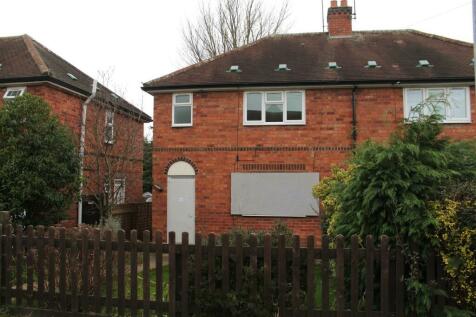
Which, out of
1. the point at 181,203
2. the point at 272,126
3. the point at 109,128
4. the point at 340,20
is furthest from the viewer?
the point at 340,20

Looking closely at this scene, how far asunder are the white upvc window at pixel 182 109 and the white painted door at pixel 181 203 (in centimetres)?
184

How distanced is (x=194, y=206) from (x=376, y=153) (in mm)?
9399

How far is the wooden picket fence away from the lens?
463 centimetres

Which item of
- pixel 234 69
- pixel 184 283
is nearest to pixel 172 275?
pixel 184 283

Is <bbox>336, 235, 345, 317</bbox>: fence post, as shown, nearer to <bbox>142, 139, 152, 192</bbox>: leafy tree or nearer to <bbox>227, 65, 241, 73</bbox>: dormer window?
<bbox>227, 65, 241, 73</bbox>: dormer window

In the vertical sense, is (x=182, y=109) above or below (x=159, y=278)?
above

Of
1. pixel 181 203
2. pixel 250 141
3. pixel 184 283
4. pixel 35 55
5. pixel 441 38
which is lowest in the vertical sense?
pixel 184 283

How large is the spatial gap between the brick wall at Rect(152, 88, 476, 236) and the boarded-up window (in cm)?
22

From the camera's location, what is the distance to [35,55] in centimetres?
1481

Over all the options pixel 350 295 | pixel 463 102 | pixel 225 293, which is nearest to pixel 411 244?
pixel 350 295

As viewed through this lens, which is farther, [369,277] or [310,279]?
[310,279]

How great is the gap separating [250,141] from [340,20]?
6.81m

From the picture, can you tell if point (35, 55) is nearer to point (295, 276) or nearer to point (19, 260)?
point (19, 260)

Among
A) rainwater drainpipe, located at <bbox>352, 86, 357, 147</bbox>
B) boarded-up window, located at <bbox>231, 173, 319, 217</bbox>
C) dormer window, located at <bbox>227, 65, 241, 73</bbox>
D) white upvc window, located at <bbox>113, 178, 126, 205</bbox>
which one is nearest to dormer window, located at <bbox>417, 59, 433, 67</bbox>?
rainwater drainpipe, located at <bbox>352, 86, 357, 147</bbox>
